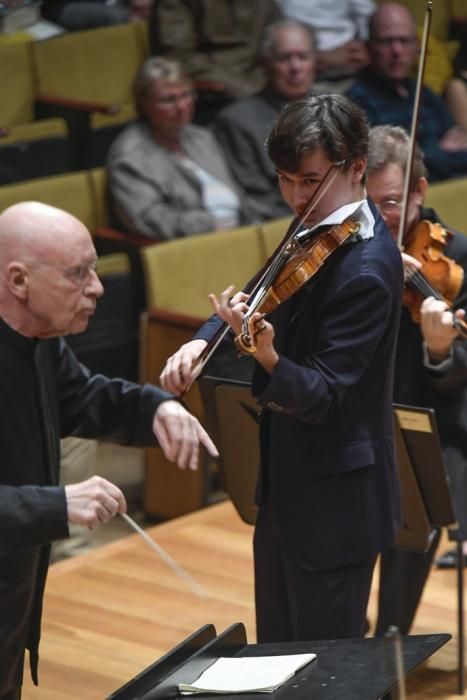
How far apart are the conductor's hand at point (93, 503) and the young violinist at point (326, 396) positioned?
0.84 ft

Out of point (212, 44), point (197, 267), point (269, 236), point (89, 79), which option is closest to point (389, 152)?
point (197, 267)

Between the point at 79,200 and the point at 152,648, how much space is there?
1844 millimetres

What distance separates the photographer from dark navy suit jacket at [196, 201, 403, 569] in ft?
7.16

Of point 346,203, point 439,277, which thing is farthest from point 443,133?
point 346,203

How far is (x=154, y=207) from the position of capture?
4.84 m

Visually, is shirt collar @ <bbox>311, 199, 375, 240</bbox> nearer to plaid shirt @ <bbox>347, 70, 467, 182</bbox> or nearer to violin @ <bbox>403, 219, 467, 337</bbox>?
violin @ <bbox>403, 219, 467, 337</bbox>

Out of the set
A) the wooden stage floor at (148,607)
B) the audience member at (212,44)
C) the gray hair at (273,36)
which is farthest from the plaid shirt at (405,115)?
the wooden stage floor at (148,607)

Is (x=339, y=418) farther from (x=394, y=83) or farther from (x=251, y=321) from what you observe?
(x=394, y=83)

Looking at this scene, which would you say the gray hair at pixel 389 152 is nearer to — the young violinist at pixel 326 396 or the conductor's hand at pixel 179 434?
the young violinist at pixel 326 396

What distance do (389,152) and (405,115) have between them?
10.2 feet

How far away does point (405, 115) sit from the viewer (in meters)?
5.79

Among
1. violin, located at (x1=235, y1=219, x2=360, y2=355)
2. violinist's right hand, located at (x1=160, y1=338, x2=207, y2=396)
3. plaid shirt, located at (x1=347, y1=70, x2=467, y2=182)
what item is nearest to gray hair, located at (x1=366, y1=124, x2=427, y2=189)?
violin, located at (x1=235, y1=219, x2=360, y2=355)

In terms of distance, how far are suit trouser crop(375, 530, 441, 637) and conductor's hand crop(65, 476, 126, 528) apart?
1329 mm

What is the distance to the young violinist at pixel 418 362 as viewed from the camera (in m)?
2.76
